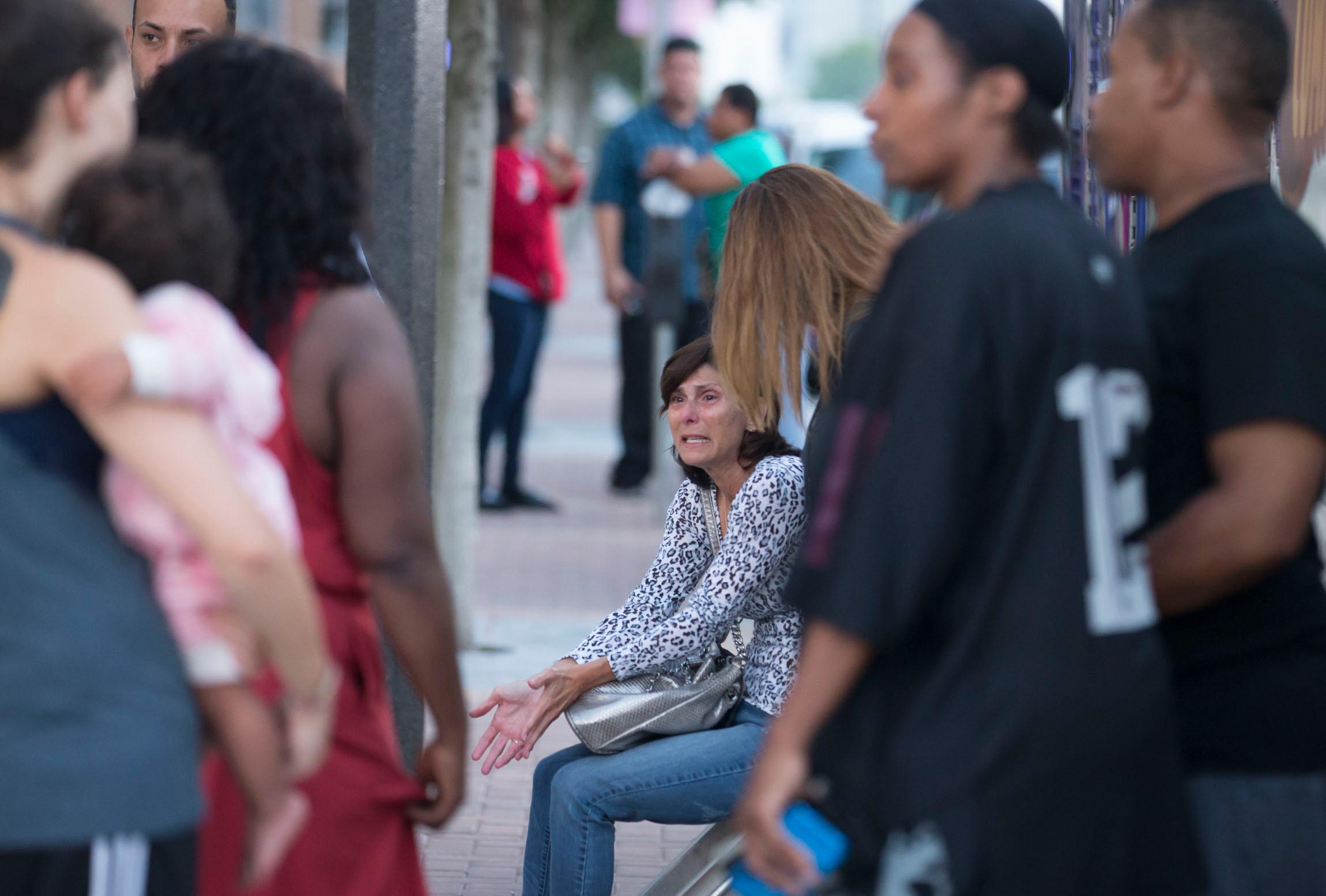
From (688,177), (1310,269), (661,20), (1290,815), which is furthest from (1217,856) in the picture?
(661,20)

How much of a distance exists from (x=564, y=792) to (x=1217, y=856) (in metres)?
1.42

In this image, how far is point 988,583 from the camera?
6.24 feet

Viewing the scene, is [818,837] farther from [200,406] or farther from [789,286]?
[789,286]

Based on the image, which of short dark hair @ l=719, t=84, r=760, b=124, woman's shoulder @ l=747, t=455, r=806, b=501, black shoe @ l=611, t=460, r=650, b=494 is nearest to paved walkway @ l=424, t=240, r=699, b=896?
black shoe @ l=611, t=460, r=650, b=494

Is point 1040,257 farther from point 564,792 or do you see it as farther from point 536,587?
point 536,587

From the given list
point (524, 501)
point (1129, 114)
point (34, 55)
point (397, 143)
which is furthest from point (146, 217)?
point (524, 501)

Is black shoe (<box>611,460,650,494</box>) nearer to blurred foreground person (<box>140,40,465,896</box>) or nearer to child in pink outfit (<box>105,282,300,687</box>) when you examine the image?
blurred foreground person (<box>140,40,465,896</box>)

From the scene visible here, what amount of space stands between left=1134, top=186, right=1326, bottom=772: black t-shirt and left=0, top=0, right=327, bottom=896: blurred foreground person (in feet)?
3.58

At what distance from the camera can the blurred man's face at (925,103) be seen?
205 cm

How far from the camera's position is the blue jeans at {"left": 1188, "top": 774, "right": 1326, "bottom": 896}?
2195 mm

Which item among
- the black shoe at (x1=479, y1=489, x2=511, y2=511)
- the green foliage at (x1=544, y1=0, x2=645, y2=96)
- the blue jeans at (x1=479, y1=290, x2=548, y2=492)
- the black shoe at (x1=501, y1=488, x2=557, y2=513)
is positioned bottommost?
the black shoe at (x1=479, y1=489, x2=511, y2=511)

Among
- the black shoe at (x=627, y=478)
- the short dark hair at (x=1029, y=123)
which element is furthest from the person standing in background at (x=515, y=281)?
the short dark hair at (x=1029, y=123)

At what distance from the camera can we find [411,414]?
2197 mm

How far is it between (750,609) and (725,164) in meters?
4.74
